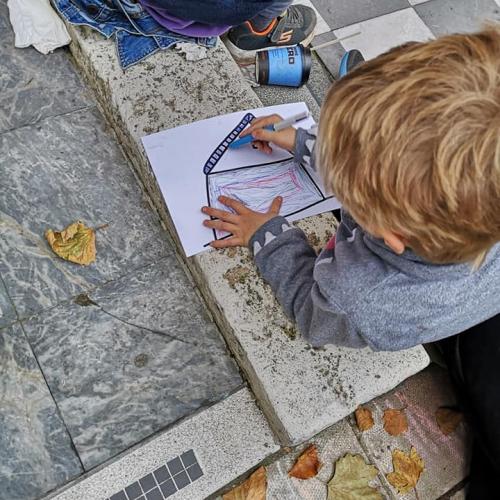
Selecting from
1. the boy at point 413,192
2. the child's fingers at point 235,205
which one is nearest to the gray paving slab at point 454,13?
the child's fingers at point 235,205

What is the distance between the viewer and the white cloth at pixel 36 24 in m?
1.65

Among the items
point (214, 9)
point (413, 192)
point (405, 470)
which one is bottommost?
point (405, 470)

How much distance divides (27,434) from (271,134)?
901 mm

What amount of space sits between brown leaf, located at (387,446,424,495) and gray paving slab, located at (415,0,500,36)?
158cm

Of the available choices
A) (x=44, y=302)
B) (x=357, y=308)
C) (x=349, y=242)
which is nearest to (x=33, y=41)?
(x=44, y=302)

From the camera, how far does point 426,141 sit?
73 cm

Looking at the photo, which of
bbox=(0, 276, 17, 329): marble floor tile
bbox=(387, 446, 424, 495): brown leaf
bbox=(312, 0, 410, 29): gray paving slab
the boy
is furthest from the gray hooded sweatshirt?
bbox=(312, 0, 410, 29): gray paving slab

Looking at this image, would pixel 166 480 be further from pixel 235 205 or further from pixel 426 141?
pixel 426 141

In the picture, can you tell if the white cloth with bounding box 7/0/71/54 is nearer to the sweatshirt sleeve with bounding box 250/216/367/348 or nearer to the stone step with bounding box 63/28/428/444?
Result: the stone step with bounding box 63/28/428/444

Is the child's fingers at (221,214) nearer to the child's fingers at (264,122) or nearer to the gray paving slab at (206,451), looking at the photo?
the child's fingers at (264,122)

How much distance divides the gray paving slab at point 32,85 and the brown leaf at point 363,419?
1.14 metres

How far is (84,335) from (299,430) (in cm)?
55

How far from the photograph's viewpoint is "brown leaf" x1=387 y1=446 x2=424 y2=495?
1.39 m

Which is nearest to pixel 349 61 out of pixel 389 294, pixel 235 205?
pixel 235 205
